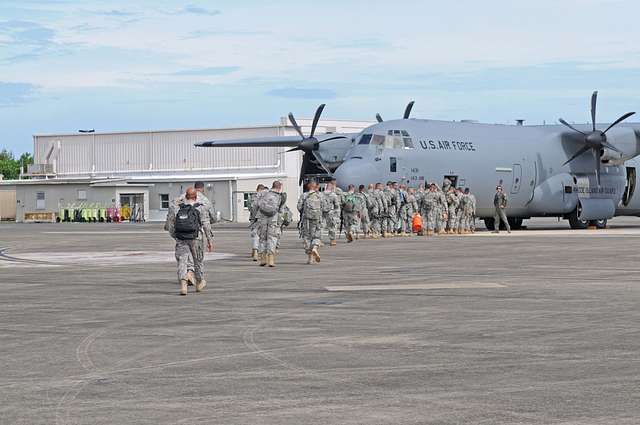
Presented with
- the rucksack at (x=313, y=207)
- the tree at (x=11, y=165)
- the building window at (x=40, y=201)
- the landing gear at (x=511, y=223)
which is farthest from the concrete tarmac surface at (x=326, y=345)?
the tree at (x=11, y=165)

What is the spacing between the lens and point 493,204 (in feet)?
146

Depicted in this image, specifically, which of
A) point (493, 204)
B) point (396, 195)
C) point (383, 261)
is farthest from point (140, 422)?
point (493, 204)

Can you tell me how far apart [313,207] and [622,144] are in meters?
24.4

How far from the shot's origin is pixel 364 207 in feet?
124

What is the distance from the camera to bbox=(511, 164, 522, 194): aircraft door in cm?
4478

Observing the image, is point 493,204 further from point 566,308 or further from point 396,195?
point 566,308

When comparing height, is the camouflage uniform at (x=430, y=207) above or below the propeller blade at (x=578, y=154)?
below

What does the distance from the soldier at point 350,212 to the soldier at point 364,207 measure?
0.68 m

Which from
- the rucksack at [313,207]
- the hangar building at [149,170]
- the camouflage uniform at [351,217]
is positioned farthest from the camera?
the hangar building at [149,170]

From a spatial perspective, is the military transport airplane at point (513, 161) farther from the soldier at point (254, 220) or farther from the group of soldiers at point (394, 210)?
the soldier at point (254, 220)

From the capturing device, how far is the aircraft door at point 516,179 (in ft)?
147

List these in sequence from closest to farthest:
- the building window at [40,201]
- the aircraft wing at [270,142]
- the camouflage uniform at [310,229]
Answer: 1. the camouflage uniform at [310,229]
2. the aircraft wing at [270,142]
3. the building window at [40,201]

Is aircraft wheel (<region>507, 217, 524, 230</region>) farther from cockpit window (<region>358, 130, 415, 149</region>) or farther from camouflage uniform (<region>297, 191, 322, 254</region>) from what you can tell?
camouflage uniform (<region>297, 191, 322, 254</region>)

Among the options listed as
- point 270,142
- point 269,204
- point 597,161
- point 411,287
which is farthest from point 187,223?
point 270,142
